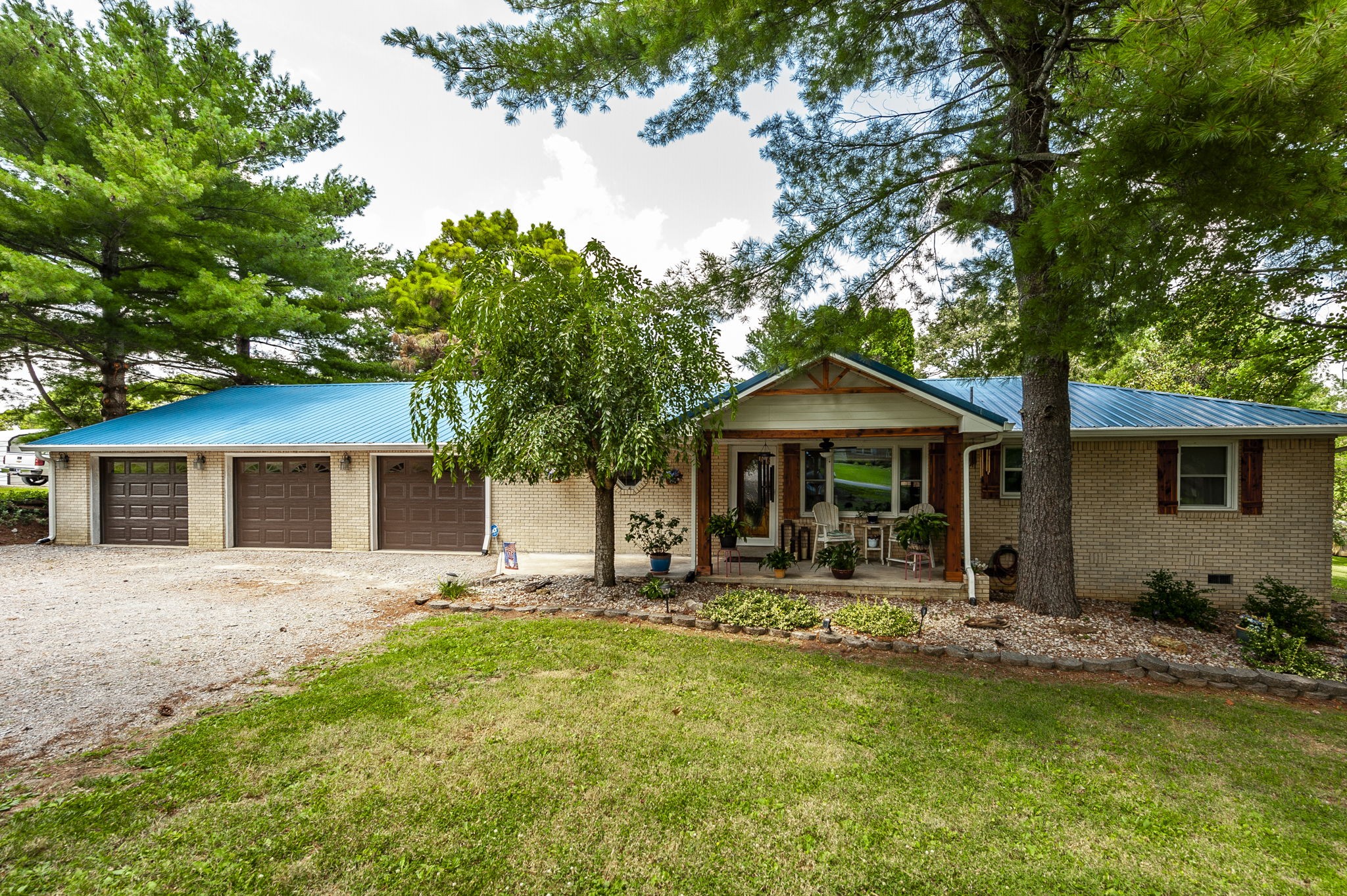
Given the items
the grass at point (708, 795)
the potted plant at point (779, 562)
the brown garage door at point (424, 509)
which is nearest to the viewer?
the grass at point (708, 795)

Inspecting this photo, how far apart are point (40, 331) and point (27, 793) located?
17557 mm

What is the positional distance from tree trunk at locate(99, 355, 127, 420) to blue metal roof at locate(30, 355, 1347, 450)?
1.75m

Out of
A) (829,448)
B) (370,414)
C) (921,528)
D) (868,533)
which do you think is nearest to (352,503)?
(370,414)

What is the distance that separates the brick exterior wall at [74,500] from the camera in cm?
1244

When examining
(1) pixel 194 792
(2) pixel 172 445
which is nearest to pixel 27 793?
(1) pixel 194 792

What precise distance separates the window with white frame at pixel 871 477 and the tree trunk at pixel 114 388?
1844 cm

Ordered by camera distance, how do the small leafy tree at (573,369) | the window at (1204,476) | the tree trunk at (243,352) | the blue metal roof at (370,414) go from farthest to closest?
the tree trunk at (243,352), the window at (1204,476), the blue metal roof at (370,414), the small leafy tree at (573,369)

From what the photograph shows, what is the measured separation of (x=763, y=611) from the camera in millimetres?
6664

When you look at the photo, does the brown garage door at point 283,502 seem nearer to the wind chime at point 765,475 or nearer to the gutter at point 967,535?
the wind chime at point 765,475

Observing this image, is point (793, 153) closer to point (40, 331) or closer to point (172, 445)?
point (172, 445)

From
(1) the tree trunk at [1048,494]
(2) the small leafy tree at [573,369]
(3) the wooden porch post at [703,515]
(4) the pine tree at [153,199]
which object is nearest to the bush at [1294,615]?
(1) the tree trunk at [1048,494]

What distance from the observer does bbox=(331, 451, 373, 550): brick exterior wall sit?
462 inches

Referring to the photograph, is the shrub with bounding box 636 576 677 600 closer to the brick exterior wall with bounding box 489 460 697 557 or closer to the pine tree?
the brick exterior wall with bounding box 489 460 697 557

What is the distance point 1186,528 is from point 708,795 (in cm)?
957
